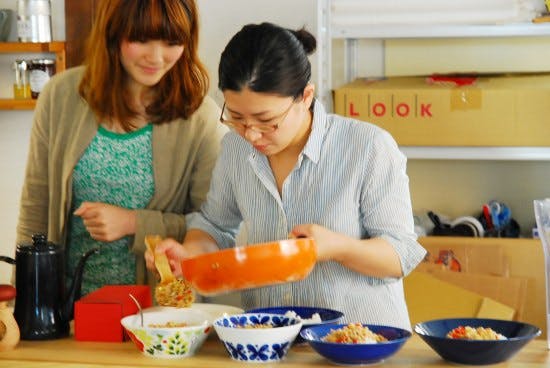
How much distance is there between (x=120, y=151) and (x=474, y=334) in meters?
1.03

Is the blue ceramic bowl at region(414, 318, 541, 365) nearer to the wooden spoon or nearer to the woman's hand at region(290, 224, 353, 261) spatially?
the woman's hand at region(290, 224, 353, 261)

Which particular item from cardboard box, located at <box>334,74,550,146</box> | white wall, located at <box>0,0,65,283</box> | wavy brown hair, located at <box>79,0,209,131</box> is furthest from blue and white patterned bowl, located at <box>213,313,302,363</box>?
white wall, located at <box>0,0,65,283</box>

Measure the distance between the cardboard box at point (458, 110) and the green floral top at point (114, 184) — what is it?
102 centimetres

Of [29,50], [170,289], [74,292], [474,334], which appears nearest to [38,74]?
[29,50]

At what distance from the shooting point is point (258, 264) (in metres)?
1.72

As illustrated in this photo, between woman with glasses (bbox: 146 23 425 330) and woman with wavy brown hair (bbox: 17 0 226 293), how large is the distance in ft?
0.71

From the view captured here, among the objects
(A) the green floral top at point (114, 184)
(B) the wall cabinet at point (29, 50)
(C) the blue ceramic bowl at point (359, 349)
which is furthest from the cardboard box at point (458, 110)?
(C) the blue ceramic bowl at point (359, 349)

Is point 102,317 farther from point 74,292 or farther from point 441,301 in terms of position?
point 441,301

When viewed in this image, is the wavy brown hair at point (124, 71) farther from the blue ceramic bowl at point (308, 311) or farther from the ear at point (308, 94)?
the blue ceramic bowl at point (308, 311)

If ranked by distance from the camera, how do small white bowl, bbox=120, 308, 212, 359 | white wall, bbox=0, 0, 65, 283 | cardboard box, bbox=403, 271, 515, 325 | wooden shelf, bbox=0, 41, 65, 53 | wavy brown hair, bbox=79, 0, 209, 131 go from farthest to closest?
white wall, bbox=0, 0, 65, 283 < wooden shelf, bbox=0, 41, 65, 53 < cardboard box, bbox=403, 271, 515, 325 < wavy brown hair, bbox=79, 0, 209, 131 < small white bowl, bbox=120, 308, 212, 359

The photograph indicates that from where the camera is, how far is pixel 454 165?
359 centimetres

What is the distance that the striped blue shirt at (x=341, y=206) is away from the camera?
6.38 feet

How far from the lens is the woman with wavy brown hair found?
2.32m

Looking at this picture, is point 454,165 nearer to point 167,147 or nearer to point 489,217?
point 489,217
